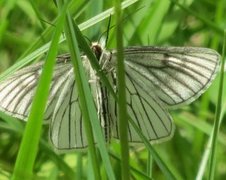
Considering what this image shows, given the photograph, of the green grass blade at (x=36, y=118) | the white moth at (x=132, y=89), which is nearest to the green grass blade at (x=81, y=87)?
the green grass blade at (x=36, y=118)

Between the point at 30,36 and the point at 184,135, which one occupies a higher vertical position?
the point at 30,36

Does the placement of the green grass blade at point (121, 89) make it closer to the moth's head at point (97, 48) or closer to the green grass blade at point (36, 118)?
the green grass blade at point (36, 118)

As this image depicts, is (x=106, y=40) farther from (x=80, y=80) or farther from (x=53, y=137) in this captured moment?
(x=80, y=80)

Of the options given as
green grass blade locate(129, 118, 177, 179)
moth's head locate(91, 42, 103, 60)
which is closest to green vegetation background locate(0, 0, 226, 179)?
moth's head locate(91, 42, 103, 60)

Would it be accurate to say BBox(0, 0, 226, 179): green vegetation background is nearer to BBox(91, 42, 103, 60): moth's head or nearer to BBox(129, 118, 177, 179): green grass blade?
BBox(91, 42, 103, 60): moth's head

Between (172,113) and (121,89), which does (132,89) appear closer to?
(172,113)

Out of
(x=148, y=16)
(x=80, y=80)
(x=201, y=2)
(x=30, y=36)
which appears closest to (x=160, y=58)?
(x=148, y=16)

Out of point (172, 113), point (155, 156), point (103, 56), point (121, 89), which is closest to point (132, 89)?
point (103, 56)
